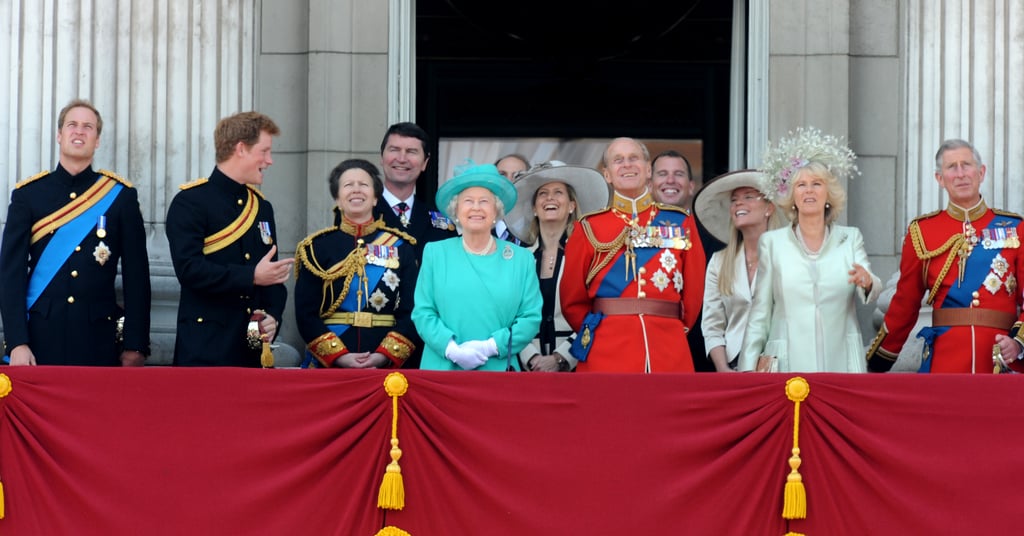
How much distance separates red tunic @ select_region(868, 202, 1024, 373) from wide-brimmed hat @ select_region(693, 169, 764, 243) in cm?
96

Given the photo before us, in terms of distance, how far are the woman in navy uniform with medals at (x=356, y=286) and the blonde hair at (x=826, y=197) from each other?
173cm

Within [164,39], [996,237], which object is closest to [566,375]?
[996,237]

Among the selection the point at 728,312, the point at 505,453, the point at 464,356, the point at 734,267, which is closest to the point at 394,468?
the point at 505,453

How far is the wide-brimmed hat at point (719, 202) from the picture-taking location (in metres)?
8.52

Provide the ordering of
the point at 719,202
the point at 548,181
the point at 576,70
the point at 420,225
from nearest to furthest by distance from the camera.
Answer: the point at 420,225, the point at 548,181, the point at 719,202, the point at 576,70

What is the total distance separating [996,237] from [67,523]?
4211 millimetres

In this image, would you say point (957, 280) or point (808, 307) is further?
point (957, 280)

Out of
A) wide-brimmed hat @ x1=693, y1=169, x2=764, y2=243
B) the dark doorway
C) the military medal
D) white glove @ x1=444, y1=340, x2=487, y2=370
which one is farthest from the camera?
the dark doorway

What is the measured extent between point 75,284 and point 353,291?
4.13 ft

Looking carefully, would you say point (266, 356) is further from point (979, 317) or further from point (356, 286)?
point (979, 317)

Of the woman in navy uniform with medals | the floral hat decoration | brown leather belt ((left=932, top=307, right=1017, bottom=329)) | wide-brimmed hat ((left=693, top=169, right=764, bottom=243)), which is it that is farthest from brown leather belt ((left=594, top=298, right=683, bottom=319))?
brown leather belt ((left=932, top=307, right=1017, bottom=329))

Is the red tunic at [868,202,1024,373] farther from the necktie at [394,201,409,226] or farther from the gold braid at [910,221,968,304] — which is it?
the necktie at [394,201,409,226]

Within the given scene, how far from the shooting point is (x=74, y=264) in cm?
781

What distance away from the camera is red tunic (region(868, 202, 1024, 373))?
25.1 ft
